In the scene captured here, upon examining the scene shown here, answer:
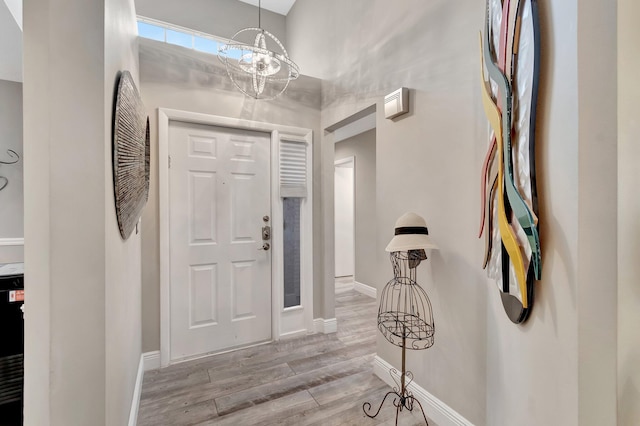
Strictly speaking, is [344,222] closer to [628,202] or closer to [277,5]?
[277,5]

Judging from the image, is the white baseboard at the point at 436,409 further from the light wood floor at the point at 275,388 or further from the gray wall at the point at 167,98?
the gray wall at the point at 167,98

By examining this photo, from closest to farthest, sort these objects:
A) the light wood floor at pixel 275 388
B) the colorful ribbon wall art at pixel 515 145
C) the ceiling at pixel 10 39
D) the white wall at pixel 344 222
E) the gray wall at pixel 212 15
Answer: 1. the colorful ribbon wall art at pixel 515 145
2. the ceiling at pixel 10 39
3. the light wood floor at pixel 275 388
4. the gray wall at pixel 212 15
5. the white wall at pixel 344 222

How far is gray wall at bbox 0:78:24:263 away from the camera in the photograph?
222 centimetres

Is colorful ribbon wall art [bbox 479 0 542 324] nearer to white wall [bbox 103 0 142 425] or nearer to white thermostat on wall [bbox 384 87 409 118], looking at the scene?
white thermostat on wall [bbox 384 87 409 118]

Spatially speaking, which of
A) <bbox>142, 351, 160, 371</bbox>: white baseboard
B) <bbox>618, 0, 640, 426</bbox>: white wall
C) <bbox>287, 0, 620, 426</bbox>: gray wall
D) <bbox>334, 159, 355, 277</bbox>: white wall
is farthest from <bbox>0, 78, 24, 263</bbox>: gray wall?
<bbox>334, 159, 355, 277</bbox>: white wall

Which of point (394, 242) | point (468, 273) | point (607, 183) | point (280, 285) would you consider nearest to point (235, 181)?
point (280, 285)

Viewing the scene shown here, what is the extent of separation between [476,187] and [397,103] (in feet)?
2.61

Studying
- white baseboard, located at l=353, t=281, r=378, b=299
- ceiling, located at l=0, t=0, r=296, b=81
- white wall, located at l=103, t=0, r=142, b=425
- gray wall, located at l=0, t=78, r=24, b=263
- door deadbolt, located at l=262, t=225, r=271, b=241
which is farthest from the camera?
white baseboard, located at l=353, t=281, r=378, b=299

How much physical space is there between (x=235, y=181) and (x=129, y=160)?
4.41 ft

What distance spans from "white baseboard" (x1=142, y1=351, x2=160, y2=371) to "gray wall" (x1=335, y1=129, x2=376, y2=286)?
2.85m

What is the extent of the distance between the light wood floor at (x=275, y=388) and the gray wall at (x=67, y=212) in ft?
3.13

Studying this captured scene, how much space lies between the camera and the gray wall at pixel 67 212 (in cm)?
91

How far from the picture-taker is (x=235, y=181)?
2.62 metres

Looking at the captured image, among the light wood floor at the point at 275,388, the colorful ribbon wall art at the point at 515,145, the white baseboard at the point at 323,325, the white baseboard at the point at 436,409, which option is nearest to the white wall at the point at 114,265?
the light wood floor at the point at 275,388
